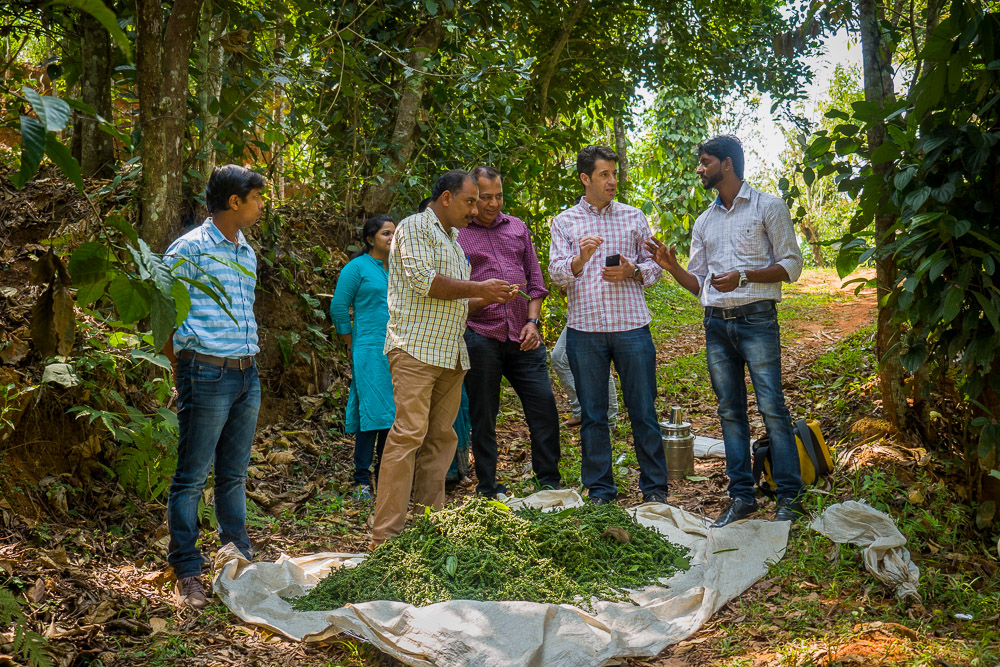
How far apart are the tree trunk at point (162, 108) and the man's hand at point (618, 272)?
2.34 m

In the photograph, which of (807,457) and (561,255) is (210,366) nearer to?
(561,255)

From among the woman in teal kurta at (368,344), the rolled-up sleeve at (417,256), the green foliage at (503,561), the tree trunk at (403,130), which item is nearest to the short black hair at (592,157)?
the rolled-up sleeve at (417,256)

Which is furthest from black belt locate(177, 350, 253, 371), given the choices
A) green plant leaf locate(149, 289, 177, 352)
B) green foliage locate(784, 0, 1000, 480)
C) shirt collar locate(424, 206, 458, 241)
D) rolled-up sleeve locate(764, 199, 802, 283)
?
green foliage locate(784, 0, 1000, 480)

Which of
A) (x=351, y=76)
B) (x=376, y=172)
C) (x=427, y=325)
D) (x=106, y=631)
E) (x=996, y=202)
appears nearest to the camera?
(x=106, y=631)

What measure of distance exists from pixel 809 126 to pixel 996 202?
2206mm

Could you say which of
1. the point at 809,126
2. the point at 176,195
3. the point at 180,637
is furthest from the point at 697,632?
the point at 809,126

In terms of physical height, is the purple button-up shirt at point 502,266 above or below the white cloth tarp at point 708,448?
above

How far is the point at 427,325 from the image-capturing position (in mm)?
3809

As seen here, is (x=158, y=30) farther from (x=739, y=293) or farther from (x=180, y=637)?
(x=739, y=293)

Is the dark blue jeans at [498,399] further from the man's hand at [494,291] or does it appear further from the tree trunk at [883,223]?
the tree trunk at [883,223]

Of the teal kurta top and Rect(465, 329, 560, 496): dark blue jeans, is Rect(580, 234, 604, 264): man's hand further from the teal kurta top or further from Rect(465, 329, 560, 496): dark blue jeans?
the teal kurta top

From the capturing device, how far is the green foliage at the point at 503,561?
10.4 ft

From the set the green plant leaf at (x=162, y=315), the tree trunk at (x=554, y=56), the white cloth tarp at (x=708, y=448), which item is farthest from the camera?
the tree trunk at (x=554, y=56)

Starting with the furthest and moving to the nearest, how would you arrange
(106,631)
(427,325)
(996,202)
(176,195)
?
(176,195) → (427,325) → (996,202) → (106,631)
